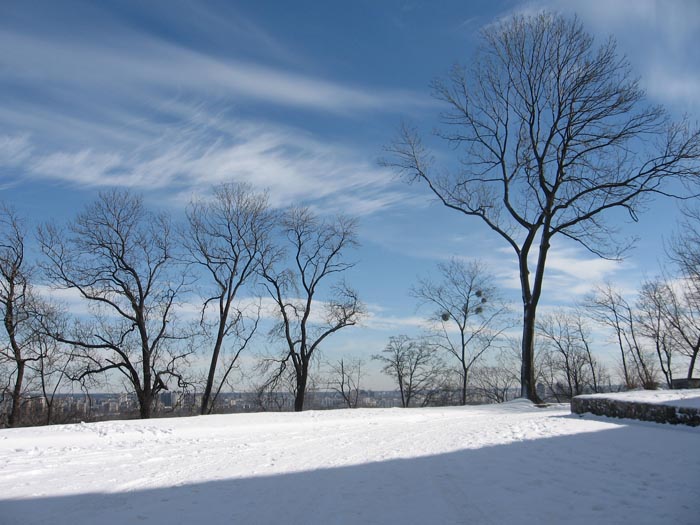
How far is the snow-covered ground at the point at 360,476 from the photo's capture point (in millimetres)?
3972

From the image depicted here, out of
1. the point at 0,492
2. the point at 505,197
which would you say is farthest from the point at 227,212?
the point at 0,492

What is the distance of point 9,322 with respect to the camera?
2039cm

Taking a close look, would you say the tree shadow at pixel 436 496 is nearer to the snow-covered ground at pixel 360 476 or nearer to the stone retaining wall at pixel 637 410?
the snow-covered ground at pixel 360 476

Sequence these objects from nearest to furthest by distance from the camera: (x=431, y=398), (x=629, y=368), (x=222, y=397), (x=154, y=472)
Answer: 1. (x=154, y=472)
2. (x=222, y=397)
3. (x=629, y=368)
4. (x=431, y=398)

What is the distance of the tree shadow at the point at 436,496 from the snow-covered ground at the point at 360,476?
0.04 ft

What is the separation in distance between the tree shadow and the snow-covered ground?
1cm

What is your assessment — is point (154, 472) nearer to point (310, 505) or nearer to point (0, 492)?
point (0, 492)

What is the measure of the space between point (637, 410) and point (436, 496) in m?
6.04

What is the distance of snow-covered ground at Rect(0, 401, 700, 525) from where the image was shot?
3.97m

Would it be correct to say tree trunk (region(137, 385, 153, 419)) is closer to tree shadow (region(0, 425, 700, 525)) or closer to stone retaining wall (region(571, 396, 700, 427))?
stone retaining wall (region(571, 396, 700, 427))

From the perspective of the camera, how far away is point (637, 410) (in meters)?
8.70

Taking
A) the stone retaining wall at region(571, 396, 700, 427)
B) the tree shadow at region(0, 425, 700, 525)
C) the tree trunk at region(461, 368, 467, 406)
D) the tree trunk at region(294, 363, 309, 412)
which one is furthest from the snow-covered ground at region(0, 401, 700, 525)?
the tree trunk at region(461, 368, 467, 406)

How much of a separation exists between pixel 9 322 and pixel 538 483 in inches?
877

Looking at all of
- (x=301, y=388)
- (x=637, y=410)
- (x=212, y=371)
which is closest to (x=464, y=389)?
(x=301, y=388)
